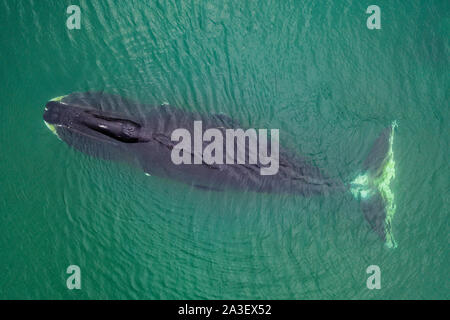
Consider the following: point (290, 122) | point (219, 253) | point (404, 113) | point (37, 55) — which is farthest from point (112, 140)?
point (404, 113)

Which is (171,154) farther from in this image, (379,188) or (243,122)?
(379,188)

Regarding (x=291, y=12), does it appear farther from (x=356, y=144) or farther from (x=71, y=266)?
(x=71, y=266)

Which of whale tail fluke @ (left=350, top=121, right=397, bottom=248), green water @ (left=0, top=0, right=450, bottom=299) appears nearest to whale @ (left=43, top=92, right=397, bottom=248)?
whale tail fluke @ (left=350, top=121, right=397, bottom=248)

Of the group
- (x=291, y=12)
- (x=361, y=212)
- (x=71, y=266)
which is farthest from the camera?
(x=291, y=12)

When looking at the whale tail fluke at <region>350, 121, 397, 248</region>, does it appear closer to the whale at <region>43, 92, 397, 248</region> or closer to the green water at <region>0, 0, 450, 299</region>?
the whale at <region>43, 92, 397, 248</region>

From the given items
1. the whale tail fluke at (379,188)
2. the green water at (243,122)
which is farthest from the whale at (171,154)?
the green water at (243,122)

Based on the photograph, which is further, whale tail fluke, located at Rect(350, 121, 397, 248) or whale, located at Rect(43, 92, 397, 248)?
whale tail fluke, located at Rect(350, 121, 397, 248)

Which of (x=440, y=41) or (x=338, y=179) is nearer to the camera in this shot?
(x=338, y=179)
